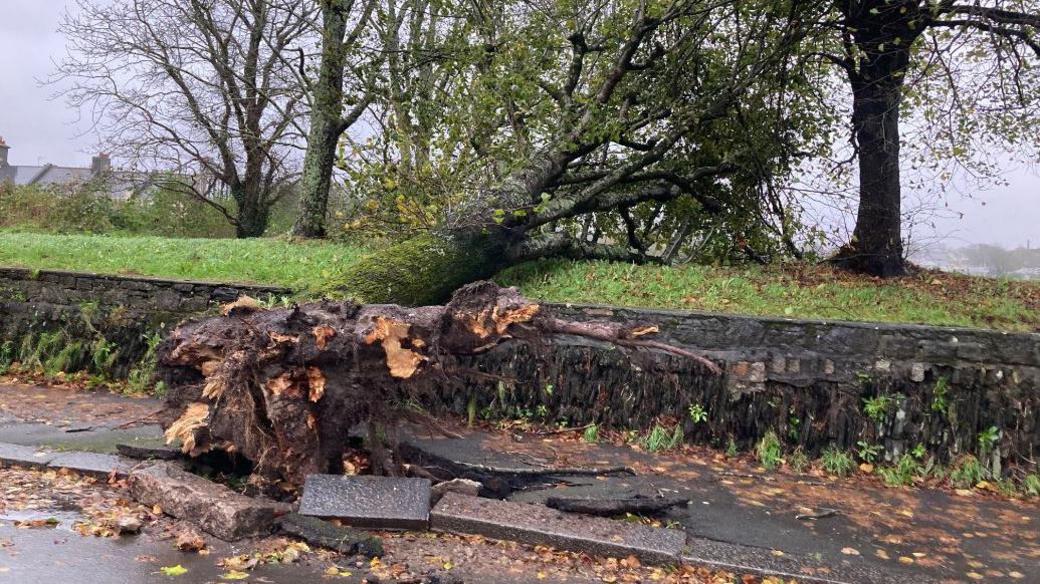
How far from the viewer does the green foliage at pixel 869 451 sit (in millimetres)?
7645

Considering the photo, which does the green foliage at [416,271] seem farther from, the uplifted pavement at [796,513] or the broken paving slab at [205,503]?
the broken paving slab at [205,503]

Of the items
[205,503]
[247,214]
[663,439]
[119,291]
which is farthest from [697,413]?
[247,214]

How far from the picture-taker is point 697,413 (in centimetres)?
812

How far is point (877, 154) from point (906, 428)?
5026 mm

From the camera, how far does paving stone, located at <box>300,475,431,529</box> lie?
534cm

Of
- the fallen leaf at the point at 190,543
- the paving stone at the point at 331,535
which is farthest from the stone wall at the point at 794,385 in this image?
the fallen leaf at the point at 190,543

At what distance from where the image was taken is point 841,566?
5.06 m

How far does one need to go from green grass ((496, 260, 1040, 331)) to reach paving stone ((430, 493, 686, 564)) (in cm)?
393

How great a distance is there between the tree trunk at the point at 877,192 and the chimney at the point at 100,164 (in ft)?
67.7

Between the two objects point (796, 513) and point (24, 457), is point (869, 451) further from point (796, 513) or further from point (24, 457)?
point (24, 457)

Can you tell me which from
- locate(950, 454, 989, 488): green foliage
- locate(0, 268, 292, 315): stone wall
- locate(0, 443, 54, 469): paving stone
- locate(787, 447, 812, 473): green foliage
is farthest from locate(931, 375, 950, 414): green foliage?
locate(0, 443, 54, 469): paving stone

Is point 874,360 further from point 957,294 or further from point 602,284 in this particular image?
point 602,284

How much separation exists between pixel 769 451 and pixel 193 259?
8193 mm

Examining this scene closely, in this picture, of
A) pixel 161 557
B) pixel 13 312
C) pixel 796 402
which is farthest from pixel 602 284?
pixel 13 312
